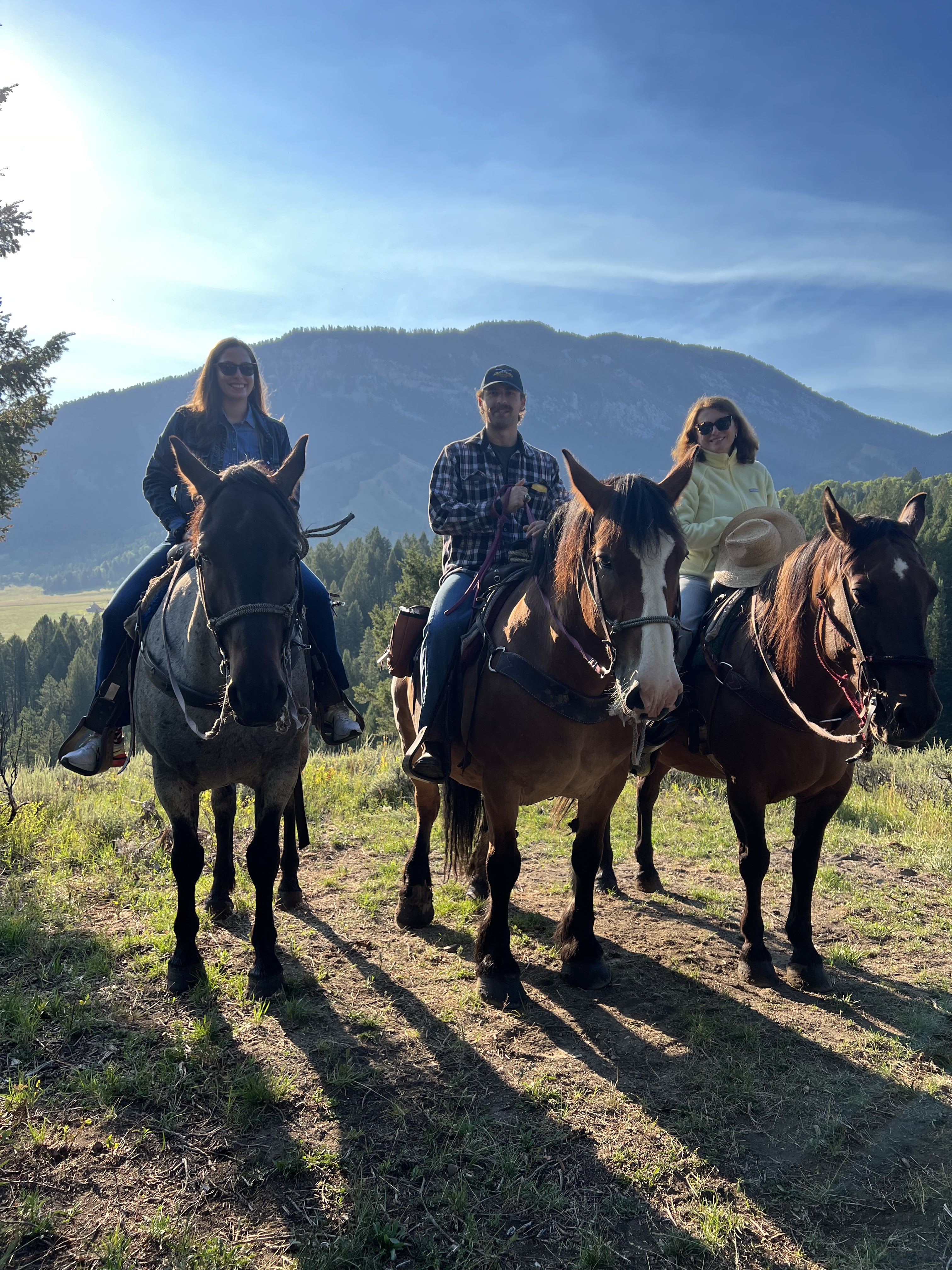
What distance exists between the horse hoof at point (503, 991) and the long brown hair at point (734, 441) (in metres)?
3.90

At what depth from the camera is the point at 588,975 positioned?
4.20 m

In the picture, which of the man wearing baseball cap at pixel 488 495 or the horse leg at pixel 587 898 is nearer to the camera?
the horse leg at pixel 587 898

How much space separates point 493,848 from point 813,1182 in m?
2.05

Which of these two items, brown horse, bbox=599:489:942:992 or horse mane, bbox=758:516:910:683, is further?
horse mane, bbox=758:516:910:683

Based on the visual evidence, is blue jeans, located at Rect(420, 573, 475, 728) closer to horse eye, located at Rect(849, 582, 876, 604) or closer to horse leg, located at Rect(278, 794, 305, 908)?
horse leg, located at Rect(278, 794, 305, 908)

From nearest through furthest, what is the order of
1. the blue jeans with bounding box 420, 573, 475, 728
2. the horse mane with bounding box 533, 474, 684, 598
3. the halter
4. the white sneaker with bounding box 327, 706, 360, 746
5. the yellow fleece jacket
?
the halter
the horse mane with bounding box 533, 474, 684, 598
the blue jeans with bounding box 420, 573, 475, 728
the white sneaker with bounding box 327, 706, 360, 746
the yellow fleece jacket

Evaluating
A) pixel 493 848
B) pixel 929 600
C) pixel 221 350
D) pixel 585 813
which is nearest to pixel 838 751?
pixel 929 600

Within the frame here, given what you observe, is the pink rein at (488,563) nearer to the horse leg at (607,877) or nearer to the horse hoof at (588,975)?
the horse hoof at (588,975)

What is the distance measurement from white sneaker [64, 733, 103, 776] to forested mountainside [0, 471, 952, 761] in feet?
98.4

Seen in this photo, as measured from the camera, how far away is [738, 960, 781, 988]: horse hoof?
419 cm

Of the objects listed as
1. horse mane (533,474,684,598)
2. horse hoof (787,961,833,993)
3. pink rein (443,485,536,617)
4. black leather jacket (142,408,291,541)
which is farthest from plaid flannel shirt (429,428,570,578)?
horse hoof (787,961,833,993)

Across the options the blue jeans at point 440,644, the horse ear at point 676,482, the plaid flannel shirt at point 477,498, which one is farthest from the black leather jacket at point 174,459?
the horse ear at point 676,482

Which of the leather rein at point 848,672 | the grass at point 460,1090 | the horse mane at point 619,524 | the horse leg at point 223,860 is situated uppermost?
the horse mane at point 619,524

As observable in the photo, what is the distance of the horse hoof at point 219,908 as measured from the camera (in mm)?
4906
